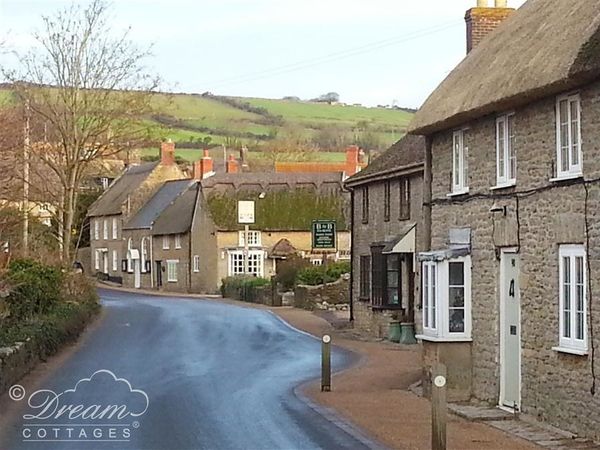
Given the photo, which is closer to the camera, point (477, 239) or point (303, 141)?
point (477, 239)

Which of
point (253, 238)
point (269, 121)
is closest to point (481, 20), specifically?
point (253, 238)

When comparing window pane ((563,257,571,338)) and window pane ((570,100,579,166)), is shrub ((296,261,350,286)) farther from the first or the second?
window pane ((570,100,579,166))

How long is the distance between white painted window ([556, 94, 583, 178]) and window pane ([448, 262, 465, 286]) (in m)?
3.87

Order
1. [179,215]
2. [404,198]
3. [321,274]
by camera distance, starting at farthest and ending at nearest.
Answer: [179,215] → [321,274] → [404,198]

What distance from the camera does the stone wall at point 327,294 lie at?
50.9 meters

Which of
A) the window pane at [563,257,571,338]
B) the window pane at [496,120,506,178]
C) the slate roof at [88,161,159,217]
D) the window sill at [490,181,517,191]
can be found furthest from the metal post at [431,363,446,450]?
the slate roof at [88,161,159,217]

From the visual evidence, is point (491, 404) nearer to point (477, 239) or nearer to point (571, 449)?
point (477, 239)

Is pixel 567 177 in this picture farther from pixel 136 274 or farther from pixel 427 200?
pixel 136 274

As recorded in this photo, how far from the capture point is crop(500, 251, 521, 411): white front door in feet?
59.8

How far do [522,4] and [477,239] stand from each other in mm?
5401

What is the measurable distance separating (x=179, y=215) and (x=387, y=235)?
3904 centimetres

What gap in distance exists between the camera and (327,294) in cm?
5112

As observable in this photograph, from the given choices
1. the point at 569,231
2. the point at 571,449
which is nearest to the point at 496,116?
the point at 569,231

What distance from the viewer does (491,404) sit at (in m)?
19.2
